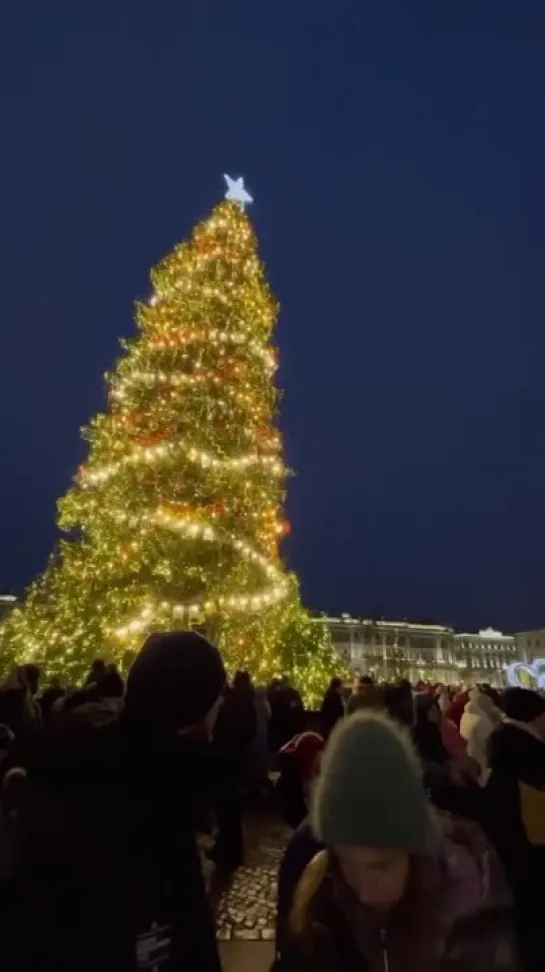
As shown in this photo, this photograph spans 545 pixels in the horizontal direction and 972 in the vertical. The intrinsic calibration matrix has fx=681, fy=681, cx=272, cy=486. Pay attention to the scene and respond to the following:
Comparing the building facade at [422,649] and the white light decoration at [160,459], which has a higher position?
the building facade at [422,649]

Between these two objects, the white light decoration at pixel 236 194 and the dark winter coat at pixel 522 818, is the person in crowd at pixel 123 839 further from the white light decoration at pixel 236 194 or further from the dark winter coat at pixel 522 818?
the white light decoration at pixel 236 194

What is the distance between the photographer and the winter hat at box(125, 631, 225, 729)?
1.70m

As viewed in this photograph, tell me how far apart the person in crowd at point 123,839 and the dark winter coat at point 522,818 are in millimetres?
1661

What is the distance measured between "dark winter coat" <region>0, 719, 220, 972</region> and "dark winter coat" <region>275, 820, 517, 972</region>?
0.25 meters

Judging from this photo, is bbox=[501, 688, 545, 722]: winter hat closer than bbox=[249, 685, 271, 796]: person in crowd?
Yes

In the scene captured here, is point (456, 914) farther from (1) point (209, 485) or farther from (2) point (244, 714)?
(1) point (209, 485)

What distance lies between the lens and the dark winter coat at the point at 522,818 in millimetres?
2688

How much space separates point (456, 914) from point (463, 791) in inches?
70.5

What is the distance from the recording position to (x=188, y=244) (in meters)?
17.6

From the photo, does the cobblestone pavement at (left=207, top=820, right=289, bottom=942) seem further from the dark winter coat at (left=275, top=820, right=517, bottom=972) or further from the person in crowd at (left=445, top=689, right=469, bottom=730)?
the dark winter coat at (left=275, top=820, right=517, bottom=972)

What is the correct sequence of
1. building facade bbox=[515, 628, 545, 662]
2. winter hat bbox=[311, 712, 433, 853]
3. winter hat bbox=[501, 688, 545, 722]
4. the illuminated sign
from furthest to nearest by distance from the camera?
building facade bbox=[515, 628, 545, 662], the illuminated sign, winter hat bbox=[501, 688, 545, 722], winter hat bbox=[311, 712, 433, 853]

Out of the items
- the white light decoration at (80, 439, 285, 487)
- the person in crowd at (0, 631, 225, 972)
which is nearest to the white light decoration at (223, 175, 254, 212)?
the white light decoration at (80, 439, 285, 487)

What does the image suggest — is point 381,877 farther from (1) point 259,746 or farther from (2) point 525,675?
(2) point 525,675

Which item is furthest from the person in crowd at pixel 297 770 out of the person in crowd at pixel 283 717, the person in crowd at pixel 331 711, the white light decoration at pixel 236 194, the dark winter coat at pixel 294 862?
the white light decoration at pixel 236 194
